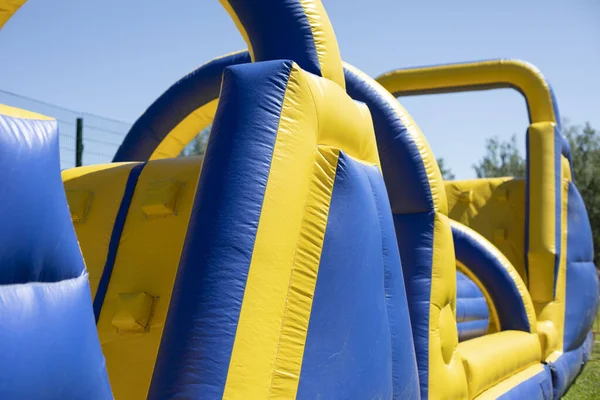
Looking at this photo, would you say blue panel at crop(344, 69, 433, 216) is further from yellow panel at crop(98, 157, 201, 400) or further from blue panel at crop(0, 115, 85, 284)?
blue panel at crop(0, 115, 85, 284)

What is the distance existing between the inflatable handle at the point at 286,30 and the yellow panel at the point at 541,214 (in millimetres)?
4582

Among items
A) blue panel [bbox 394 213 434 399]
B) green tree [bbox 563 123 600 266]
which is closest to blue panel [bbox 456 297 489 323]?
blue panel [bbox 394 213 434 399]

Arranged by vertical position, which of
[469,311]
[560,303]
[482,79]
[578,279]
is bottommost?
[469,311]

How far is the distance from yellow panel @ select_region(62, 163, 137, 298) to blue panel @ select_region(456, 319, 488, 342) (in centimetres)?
520

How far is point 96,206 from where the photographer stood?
10.1 ft

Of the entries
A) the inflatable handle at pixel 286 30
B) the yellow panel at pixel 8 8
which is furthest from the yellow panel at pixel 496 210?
the yellow panel at pixel 8 8

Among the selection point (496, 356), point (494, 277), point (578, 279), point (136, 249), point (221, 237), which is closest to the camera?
point (221, 237)

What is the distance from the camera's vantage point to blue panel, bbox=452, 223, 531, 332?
5066 millimetres

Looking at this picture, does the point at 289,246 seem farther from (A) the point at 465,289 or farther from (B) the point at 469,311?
(A) the point at 465,289

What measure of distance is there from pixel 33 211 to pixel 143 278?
4.49 feet

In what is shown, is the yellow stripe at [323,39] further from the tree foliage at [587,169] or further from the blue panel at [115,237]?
the tree foliage at [587,169]

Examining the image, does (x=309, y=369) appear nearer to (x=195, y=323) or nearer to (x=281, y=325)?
(x=281, y=325)

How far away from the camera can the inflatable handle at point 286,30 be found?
237 cm

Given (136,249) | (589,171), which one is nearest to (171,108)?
(136,249)
